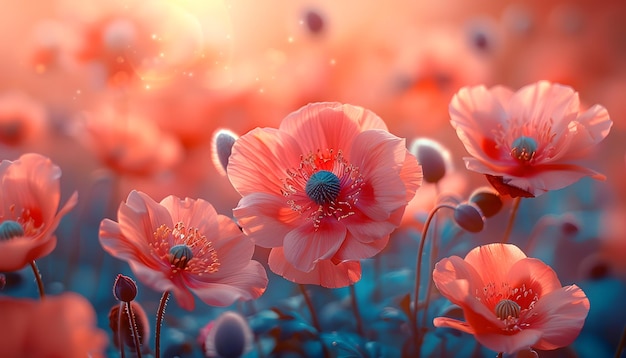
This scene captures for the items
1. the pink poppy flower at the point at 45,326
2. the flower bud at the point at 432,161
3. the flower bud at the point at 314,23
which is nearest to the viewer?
the pink poppy flower at the point at 45,326

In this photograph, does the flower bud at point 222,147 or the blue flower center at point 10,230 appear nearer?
the blue flower center at point 10,230

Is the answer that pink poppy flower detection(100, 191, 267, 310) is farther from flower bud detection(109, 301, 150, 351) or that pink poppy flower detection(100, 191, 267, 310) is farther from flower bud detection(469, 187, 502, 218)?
flower bud detection(469, 187, 502, 218)

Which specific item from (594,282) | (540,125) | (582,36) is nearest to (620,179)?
(594,282)

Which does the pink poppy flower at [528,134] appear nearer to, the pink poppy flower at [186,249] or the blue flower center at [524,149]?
the blue flower center at [524,149]

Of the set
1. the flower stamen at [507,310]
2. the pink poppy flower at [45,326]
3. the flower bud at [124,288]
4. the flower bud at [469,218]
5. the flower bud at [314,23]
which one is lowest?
the pink poppy flower at [45,326]

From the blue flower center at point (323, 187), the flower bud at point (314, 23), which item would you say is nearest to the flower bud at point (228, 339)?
the blue flower center at point (323, 187)

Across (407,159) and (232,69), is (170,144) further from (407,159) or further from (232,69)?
(407,159)

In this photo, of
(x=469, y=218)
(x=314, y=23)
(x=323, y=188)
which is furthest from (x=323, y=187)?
(x=314, y=23)
